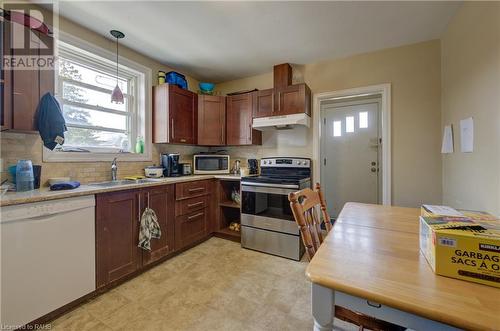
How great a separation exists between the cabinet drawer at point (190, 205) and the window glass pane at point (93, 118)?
1.24 metres

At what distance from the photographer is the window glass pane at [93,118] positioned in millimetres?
2145

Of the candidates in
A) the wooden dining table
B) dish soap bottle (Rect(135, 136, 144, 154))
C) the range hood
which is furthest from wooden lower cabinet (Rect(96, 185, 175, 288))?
the wooden dining table

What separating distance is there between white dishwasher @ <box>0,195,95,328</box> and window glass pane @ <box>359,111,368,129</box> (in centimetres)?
350

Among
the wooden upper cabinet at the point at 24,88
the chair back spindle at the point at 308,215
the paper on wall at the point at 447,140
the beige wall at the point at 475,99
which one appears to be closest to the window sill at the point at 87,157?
the wooden upper cabinet at the point at 24,88

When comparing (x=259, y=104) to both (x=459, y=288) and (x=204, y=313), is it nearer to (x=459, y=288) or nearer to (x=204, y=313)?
(x=204, y=313)

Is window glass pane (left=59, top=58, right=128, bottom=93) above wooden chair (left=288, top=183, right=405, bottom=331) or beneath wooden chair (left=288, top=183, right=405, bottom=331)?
above

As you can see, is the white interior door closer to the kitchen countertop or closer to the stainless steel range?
the stainless steel range

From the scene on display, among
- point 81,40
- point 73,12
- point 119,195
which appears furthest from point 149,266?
point 73,12

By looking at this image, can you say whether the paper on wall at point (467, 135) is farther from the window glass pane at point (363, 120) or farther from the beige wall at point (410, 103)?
the window glass pane at point (363, 120)

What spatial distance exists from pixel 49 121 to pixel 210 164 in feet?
6.17

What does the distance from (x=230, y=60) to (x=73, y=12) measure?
5.43 feet

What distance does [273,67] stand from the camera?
3043 millimetres

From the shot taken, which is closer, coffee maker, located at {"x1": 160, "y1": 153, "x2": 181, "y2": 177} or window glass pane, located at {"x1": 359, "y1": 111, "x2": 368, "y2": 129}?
coffee maker, located at {"x1": 160, "y1": 153, "x2": 181, "y2": 177}

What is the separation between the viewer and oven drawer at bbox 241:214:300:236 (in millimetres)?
2412
